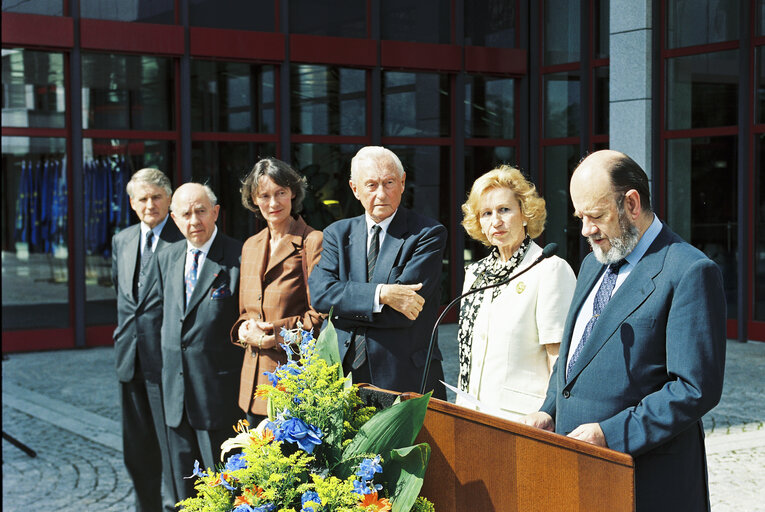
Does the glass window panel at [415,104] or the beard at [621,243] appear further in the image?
the glass window panel at [415,104]

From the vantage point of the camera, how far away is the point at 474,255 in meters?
14.0

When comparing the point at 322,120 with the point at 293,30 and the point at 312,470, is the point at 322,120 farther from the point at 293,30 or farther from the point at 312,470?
the point at 312,470

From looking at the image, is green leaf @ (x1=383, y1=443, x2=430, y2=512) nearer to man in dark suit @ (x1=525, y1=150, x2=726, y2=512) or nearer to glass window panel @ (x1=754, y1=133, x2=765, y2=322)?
man in dark suit @ (x1=525, y1=150, x2=726, y2=512)

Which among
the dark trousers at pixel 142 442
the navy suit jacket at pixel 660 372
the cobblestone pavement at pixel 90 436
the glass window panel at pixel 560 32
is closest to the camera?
the navy suit jacket at pixel 660 372

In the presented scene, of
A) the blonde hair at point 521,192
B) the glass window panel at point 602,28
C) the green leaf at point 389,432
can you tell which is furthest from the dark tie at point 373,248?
the glass window panel at point 602,28

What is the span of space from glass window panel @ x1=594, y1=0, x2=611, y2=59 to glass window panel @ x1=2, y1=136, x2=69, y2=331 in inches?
284

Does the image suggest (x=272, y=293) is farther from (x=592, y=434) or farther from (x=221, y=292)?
(x=592, y=434)

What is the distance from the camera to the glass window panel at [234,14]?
12531 mm

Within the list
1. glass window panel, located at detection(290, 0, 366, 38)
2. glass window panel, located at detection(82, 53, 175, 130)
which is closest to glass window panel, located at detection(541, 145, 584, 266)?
glass window panel, located at detection(290, 0, 366, 38)

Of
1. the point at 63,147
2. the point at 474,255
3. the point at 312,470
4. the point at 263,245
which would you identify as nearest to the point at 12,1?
the point at 63,147

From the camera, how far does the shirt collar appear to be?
2.40 m

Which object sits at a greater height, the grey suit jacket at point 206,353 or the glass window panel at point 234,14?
the glass window panel at point 234,14

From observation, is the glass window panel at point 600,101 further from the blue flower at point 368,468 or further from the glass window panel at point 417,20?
the blue flower at point 368,468

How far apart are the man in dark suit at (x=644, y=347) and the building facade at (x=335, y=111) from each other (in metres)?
9.49
